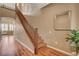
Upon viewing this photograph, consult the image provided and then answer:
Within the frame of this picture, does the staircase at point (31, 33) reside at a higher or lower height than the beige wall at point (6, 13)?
lower

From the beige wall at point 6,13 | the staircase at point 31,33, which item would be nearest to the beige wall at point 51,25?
the staircase at point 31,33

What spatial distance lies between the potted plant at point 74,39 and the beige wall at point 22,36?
49 cm

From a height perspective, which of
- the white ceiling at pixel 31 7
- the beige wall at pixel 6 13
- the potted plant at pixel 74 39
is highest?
the white ceiling at pixel 31 7

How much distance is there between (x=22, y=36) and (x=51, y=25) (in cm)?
39

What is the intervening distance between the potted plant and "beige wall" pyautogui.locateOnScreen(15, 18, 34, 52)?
49 cm

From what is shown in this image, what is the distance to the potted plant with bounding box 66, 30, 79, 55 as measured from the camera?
5.34 feet

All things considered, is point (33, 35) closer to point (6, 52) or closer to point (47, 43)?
point (47, 43)

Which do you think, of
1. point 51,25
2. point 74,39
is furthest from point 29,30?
point 74,39

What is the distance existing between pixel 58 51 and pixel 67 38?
202 millimetres

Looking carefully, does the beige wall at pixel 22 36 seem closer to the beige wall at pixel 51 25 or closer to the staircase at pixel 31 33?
the staircase at pixel 31 33

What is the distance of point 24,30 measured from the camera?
162 cm

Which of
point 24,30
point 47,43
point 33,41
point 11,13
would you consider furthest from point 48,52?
point 11,13

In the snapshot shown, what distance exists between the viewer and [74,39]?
1631 mm

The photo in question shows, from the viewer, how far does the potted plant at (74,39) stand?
5.34 feet
